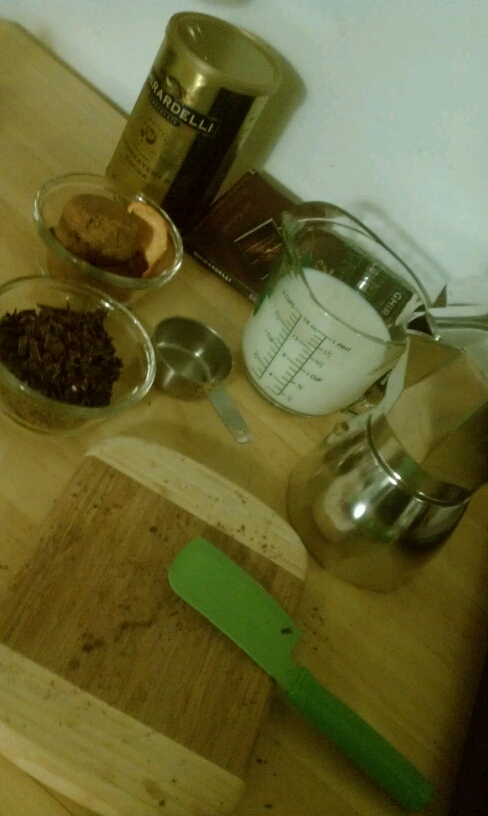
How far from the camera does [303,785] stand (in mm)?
422

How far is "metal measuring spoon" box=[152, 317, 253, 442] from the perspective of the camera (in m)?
0.57

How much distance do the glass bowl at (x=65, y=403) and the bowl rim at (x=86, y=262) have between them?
2 centimetres

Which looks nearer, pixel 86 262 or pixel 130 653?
pixel 130 653

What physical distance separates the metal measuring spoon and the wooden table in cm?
1

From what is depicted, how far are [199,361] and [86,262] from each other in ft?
0.45

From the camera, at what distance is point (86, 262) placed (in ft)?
1.77

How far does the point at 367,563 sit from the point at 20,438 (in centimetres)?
28

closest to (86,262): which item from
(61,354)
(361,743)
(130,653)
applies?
(61,354)

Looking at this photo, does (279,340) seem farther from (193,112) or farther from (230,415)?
(193,112)

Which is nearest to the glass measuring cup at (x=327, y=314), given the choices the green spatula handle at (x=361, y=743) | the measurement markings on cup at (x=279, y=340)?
the measurement markings on cup at (x=279, y=340)

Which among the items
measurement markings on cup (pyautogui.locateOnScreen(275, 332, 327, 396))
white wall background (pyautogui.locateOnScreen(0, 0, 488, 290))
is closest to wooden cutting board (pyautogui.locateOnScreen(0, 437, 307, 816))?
measurement markings on cup (pyautogui.locateOnScreen(275, 332, 327, 396))

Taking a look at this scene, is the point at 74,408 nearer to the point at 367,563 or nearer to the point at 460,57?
the point at 367,563

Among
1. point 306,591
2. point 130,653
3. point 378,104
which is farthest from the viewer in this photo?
point 378,104

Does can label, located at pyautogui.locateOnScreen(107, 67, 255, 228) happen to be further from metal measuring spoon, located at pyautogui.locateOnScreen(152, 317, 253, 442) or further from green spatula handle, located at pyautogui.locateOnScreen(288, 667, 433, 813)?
green spatula handle, located at pyautogui.locateOnScreen(288, 667, 433, 813)
